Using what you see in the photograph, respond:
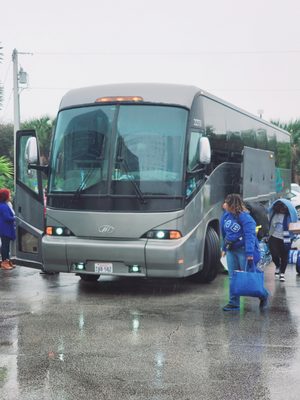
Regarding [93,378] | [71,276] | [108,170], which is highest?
[108,170]

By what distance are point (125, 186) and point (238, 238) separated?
77.3 inches

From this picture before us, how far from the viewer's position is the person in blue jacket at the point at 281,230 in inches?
447

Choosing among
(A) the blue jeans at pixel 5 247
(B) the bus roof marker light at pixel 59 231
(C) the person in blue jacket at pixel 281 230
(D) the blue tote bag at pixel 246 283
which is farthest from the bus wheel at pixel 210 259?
(A) the blue jeans at pixel 5 247

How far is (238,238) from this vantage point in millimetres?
8719

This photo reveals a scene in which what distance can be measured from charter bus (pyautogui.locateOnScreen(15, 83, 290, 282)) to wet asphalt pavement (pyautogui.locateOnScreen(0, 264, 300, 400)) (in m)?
0.63

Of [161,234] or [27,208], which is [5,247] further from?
[161,234]

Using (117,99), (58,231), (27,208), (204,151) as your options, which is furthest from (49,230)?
(204,151)

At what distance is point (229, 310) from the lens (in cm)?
855

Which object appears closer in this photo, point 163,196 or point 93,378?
point 93,378

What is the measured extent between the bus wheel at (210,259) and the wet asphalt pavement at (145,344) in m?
0.33

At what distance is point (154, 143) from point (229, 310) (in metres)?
2.81

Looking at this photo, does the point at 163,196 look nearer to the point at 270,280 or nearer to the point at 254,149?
the point at 270,280

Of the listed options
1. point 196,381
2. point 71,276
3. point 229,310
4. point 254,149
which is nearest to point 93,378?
point 196,381

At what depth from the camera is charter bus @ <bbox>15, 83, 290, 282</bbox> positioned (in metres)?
9.42
